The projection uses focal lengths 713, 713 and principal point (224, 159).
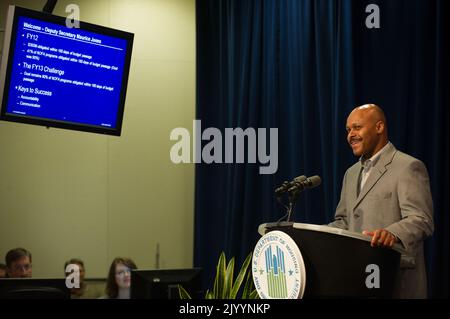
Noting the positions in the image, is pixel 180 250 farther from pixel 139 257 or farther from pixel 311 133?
pixel 311 133

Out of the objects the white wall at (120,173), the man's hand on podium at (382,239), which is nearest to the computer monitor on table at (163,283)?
the man's hand on podium at (382,239)

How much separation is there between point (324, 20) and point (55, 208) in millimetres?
2708

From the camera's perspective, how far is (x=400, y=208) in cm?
314

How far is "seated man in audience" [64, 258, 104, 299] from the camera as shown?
555 centimetres

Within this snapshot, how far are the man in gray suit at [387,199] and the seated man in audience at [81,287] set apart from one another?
9.10 feet

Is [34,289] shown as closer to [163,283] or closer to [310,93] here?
[163,283]

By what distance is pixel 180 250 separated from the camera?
619cm

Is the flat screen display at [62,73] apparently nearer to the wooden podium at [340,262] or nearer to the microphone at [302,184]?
the microphone at [302,184]

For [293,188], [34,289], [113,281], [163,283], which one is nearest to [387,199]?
[293,188]

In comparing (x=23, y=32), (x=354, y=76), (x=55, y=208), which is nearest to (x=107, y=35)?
(x=23, y=32)

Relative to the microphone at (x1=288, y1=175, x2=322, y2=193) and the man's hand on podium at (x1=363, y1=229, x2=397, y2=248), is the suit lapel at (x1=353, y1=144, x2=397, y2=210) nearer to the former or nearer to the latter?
the microphone at (x1=288, y1=175, x2=322, y2=193)

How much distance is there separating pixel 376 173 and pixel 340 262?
2.48ft

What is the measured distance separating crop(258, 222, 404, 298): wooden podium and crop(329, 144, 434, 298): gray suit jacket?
7.8 inches
